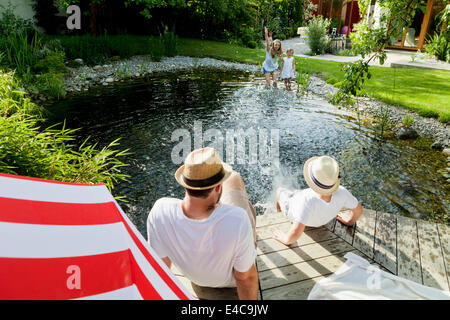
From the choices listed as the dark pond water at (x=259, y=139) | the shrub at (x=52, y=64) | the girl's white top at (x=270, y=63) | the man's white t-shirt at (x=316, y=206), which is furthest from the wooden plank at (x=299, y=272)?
the shrub at (x=52, y=64)

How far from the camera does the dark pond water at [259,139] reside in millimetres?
4297

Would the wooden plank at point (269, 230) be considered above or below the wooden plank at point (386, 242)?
below

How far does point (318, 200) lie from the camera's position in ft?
8.16

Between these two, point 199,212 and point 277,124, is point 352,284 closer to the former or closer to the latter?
point 199,212

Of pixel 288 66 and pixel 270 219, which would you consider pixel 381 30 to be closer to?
pixel 270 219

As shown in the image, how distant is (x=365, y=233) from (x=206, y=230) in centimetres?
183

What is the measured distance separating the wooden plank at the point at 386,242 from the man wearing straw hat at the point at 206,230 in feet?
4.32

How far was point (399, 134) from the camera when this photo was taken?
6.08 metres

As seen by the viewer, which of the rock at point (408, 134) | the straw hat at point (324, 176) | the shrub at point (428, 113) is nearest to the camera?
the straw hat at point (324, 176)

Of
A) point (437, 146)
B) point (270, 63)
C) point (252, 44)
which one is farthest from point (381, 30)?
point (252, 44)

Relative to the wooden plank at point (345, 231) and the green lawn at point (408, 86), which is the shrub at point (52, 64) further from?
the wooden plank at point (345, 231)

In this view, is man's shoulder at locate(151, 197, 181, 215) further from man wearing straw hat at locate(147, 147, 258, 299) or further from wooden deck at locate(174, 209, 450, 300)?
wooden deck at locate(174, 209, 450, 300)
